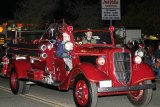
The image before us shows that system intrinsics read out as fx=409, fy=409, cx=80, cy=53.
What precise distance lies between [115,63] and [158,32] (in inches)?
962

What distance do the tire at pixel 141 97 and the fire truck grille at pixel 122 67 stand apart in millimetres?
547

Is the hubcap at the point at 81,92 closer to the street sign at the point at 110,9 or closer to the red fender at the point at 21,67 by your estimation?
the red fender at the point at 21,67

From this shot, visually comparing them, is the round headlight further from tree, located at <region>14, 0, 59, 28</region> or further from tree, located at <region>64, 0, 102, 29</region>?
tree, located at <region>14, 0, 59, 28</region>

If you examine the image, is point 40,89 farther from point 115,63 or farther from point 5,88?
point 115,63

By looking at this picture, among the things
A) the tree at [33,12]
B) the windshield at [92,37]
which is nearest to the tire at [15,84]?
the windshield at [92,37]

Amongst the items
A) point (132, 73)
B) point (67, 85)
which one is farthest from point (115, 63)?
point (67, 85)

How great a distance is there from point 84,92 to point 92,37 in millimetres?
2257

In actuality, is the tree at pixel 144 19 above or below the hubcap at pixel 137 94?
above

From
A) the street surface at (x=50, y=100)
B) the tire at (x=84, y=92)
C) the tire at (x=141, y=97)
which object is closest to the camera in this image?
the tire at (x=84, y=92)

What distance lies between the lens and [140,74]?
9500mm

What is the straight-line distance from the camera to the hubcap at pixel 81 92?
9215 millimetres

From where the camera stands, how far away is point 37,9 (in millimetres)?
40750

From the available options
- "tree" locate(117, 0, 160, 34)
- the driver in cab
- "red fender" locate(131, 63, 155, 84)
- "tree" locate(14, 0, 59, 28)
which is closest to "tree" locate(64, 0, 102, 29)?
"tree" locate(117, 0, 160, 34)

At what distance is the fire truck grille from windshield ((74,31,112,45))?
5.24 ft
